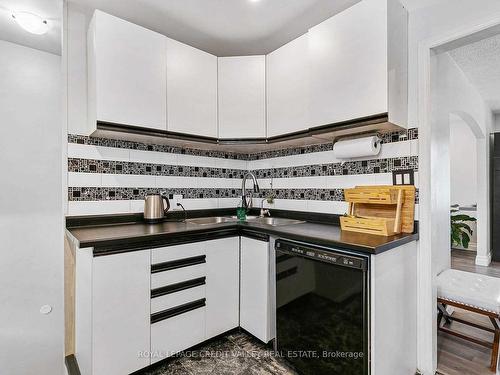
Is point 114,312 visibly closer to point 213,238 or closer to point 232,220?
point 213,238

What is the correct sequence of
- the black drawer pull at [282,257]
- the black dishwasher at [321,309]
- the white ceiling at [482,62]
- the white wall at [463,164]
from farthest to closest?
1. the white wall at [463,164]
2. the white ceiling at [482,62]
3. the black drawer pull at [282,257]
4. the black dishwasher at [321,309]

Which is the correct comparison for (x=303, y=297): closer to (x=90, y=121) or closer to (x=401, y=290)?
(x=401, y=290)

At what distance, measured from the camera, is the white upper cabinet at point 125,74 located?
1.70m

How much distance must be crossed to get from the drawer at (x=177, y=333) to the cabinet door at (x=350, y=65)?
157 cm

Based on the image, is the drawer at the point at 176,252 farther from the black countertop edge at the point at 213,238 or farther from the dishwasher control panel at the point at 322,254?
the dishwasher control panel at the point at 322,254

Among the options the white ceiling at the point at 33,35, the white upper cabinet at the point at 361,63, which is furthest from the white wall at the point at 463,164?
the white ceiling at the point at 33,35

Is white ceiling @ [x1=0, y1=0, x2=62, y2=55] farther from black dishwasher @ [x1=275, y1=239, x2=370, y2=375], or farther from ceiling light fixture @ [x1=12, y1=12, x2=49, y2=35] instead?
black dishwasher @ [x1=275, y1=239, x2=370, y2=375]

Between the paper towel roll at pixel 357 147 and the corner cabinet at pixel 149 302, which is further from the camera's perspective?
the paper towel roll at pixel 357 147

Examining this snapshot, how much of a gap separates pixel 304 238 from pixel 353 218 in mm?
420

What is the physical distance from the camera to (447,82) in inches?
90.6

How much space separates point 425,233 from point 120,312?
1.86 metres

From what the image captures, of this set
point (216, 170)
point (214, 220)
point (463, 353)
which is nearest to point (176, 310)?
point (214, 220)

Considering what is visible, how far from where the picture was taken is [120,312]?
147cm

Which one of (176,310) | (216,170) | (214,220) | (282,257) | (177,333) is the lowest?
(177,333)
